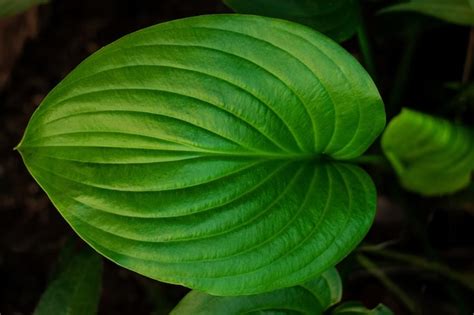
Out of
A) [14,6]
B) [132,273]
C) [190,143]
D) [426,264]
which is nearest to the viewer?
[190,143]

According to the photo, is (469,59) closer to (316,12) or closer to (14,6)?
(316,12)

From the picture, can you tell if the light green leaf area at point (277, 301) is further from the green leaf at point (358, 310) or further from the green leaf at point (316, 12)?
the green leaf at point (316, 12)

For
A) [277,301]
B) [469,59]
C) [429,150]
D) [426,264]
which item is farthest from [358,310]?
[469,59]

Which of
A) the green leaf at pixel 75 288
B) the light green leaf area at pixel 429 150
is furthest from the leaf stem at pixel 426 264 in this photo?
the green leaf at pixel 75 288

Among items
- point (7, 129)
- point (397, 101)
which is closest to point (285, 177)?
point (397, 101)

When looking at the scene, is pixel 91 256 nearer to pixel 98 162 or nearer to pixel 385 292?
pixel 98 162

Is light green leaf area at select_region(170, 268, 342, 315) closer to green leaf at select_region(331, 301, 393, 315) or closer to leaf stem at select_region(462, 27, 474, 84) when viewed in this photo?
green leaf at select_region(331, 301, 393, 315)
